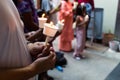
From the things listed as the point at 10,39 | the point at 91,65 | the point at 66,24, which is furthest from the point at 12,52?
the point at 66,24

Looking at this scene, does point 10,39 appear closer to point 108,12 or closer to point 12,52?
point 12,52

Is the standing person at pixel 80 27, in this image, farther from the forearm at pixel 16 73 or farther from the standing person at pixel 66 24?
the forearm at pixel 16 73

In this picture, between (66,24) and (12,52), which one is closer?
(12,52)

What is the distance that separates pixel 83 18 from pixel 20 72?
291 centimetres

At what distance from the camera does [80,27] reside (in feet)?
12.1

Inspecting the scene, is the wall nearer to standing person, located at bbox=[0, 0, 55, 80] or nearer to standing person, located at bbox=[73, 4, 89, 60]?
standing person, located at bbox=[73, 4, 89, 60]

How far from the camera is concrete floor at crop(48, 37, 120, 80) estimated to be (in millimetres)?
3116

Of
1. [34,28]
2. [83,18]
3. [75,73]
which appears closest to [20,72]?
[34,28]

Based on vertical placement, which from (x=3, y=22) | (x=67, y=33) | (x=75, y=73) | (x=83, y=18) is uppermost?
(x=3, y=22)

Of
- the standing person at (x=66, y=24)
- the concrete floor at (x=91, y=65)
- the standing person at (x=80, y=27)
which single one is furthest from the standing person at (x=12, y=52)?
the standing person at (x=66, y=24)

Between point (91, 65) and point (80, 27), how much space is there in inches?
27.9

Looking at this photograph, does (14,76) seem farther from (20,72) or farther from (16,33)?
(16,33)

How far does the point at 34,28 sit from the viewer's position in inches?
83.0

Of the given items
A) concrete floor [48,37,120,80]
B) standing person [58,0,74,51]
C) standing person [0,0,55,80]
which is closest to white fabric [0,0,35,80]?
standing person [0,0,55,80]
